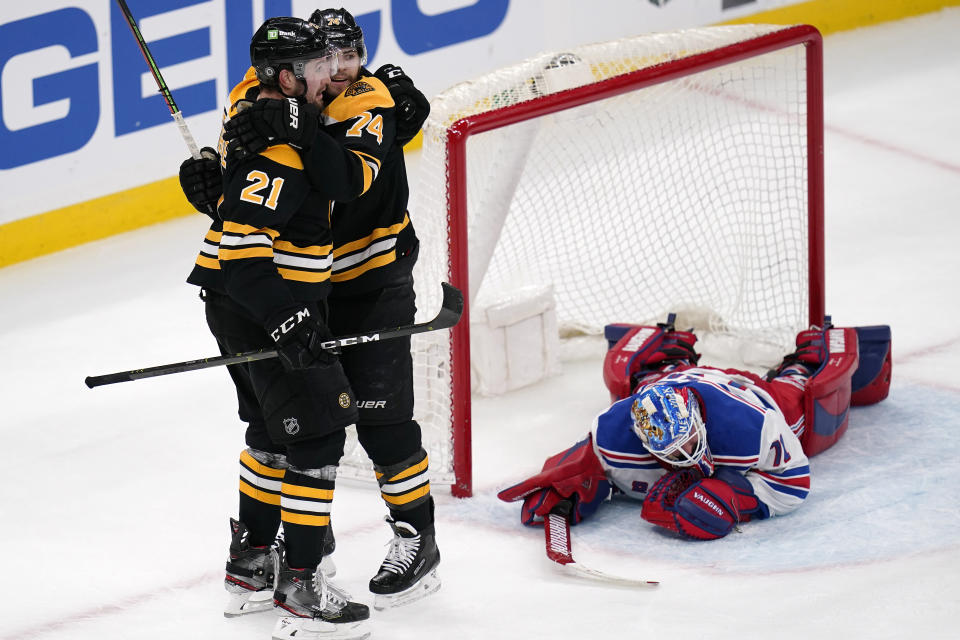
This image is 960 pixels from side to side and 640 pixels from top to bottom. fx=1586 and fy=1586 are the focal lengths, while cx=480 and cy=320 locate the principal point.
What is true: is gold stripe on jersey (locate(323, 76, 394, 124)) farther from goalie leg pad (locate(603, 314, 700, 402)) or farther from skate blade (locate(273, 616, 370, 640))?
goalie leg pad (locate(603, 314, 700, 402))

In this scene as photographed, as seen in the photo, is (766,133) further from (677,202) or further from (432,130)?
(432,130)

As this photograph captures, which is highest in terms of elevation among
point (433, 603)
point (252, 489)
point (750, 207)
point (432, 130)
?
point (432, 130)

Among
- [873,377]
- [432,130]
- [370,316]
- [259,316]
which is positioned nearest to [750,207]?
[873,377]

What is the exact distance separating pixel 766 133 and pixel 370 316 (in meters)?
1.87

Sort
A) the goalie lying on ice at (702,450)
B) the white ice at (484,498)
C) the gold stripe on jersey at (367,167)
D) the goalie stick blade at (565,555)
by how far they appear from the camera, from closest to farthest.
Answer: the gold stripe on jersey at (367,167), the white ice at (484,498), the goalie stick blade at (565,555), the goalie lying on ice at (702,450)

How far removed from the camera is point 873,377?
4.34 m

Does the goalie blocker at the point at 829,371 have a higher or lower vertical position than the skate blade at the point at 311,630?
higher

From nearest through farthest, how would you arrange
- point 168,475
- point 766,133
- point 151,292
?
point 168,475 → point 766,133 → point 151,292

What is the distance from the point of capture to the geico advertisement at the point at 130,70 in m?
5.20

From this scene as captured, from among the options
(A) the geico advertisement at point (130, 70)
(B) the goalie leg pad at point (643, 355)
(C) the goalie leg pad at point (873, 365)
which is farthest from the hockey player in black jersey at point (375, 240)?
(A) the geico advertisement at point (130, 70)

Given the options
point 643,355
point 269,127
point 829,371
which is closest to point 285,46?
point 269,127

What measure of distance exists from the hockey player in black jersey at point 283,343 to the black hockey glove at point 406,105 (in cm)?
20

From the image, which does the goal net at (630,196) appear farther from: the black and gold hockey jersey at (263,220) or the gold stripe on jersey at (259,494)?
the black and gold hockey jersey at (263,220)

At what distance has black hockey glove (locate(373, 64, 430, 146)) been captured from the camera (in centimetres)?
324
